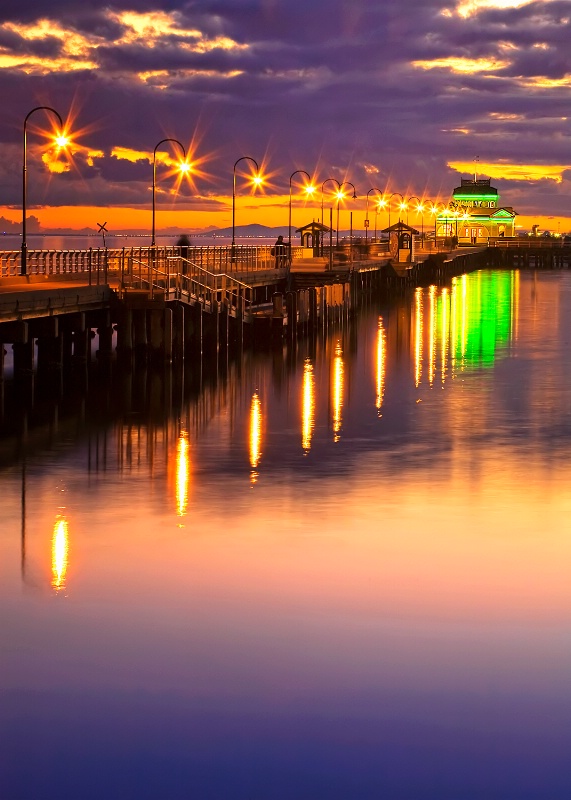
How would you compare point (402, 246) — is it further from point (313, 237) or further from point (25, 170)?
point (25, 170)

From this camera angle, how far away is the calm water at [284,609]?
1149cm

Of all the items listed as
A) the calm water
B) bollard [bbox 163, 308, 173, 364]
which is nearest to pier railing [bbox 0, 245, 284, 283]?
bollard [bbox 163, 308, 173, 364]

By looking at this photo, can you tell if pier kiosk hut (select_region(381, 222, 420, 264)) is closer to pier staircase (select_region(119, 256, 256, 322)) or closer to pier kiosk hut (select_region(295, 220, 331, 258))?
pier kiosk hut (select_region(295, 220, 331, 258))

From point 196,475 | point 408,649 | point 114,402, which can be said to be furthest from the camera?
point 114,402

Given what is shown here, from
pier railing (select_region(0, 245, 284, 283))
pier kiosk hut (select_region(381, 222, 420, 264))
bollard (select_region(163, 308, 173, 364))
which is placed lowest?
bollard (select_region(163, 308, 173, 364))

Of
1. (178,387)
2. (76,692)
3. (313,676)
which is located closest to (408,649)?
(313,676)

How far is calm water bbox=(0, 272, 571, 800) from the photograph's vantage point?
452 inches

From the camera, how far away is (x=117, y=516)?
2083cm

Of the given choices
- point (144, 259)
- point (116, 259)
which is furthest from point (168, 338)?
point (116, 259)

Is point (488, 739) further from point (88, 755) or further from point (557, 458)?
point (557, 458)

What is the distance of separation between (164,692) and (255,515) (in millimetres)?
8095

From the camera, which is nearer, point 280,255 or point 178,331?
point 178,331

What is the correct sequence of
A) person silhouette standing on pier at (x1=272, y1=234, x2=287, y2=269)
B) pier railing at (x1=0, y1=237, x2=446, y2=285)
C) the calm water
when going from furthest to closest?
person silhouette standing on pier at (x1=272, y1=234, x2=287, y2=269), pier railing at (x1=0, y1=237, x2=446, y2=285), the calm water

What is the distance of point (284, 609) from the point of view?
15.6 meters
